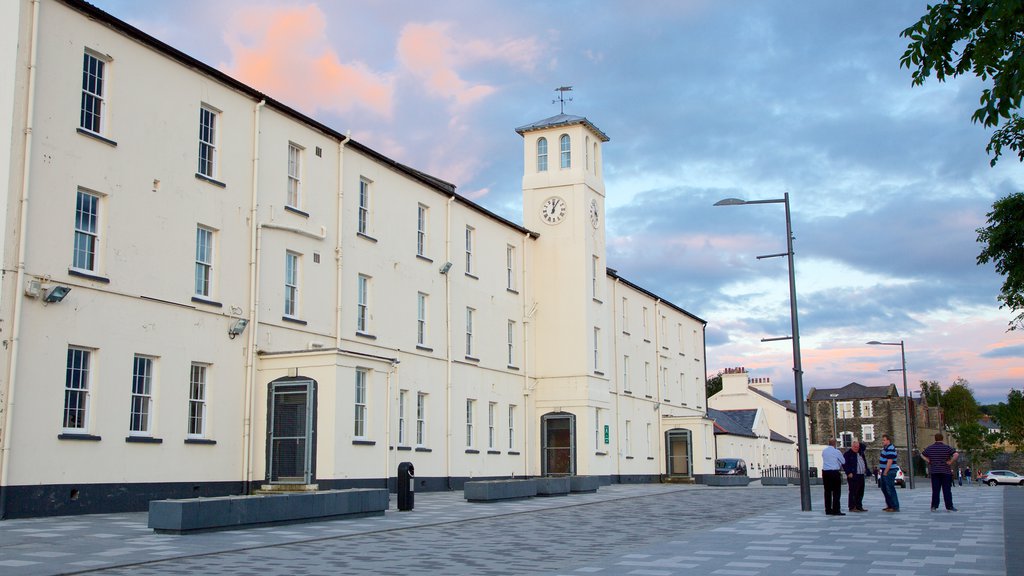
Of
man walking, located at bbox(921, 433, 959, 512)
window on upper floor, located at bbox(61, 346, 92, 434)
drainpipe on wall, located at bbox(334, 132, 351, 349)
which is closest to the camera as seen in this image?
window on upper floor, located at bbox(61, 346, 92, 434)

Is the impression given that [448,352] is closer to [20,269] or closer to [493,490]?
[493,490]

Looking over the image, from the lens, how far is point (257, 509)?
16.5 m

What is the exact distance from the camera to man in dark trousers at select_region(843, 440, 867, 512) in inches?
856

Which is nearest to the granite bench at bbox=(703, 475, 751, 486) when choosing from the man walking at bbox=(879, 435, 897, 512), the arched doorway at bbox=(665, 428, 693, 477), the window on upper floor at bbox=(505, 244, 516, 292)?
the arched doorway at bbox=(665, 428, 693, 477)

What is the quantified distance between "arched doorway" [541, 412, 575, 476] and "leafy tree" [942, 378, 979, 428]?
99.1 meters

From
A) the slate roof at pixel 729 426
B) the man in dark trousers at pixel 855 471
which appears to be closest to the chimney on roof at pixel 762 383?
the slate roof at pixel 729 426

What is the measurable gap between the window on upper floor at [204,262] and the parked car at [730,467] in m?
34.4

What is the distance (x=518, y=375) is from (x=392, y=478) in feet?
34.3

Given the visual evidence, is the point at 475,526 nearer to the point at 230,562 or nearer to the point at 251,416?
the point at 230,562

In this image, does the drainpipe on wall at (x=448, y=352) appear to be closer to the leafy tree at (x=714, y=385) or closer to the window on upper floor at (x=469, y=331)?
the window on upper floor at (x=469, y=331)

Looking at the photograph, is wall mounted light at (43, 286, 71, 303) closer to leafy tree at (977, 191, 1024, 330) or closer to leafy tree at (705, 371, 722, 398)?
leafy tree at (977, 191, 1024, 330)

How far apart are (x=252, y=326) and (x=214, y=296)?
4.77ft

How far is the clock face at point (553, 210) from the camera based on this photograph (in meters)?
40.5

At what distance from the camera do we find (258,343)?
24.7m
